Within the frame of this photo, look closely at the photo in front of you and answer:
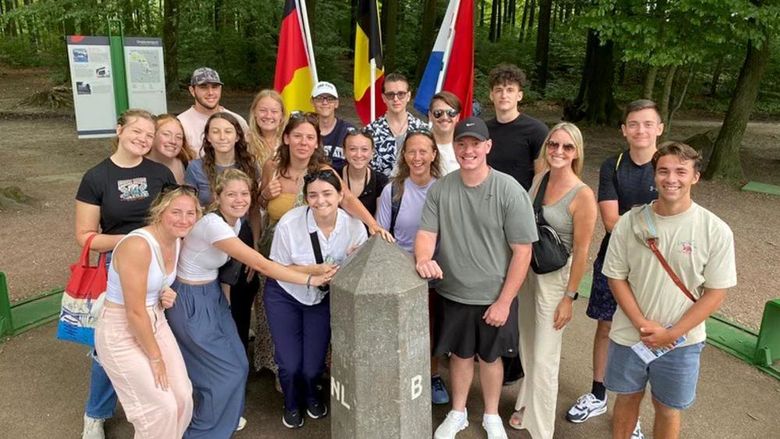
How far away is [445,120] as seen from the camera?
13.1ft

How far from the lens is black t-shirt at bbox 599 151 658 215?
3500 millimetres

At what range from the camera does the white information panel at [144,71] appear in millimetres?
9391

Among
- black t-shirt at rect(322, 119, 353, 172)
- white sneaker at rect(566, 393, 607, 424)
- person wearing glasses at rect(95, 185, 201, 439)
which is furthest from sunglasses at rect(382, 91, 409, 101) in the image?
white sneaker at rect(566, 393, 607, 424)

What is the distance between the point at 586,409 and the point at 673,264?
5.09 ft

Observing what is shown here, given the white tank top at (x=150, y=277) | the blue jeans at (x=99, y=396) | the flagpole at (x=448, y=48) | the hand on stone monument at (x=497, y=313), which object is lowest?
the blue jeans at (x=99, y=396)

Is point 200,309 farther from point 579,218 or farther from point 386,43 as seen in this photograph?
point 386,43

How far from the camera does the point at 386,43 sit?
2081cm

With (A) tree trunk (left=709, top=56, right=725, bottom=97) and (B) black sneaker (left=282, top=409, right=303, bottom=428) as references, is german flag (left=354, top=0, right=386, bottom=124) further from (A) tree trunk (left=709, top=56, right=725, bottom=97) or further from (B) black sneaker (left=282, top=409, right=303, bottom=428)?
(A) tree trunk (left=709, top=56, right=725, bottom=97)

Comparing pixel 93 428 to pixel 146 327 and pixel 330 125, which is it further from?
pixel 330 125

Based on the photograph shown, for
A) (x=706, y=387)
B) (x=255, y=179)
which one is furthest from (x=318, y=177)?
(x=706, y=387)

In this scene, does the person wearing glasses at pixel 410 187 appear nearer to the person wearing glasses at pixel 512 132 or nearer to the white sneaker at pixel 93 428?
the person wearing glasses at pixel 512 132

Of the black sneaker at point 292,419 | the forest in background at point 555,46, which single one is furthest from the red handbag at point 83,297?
the forest in background at point 555,46

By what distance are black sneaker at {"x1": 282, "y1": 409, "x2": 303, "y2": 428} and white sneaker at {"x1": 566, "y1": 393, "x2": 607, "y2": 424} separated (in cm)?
183

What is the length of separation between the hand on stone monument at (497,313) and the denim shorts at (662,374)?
0.61 metres
